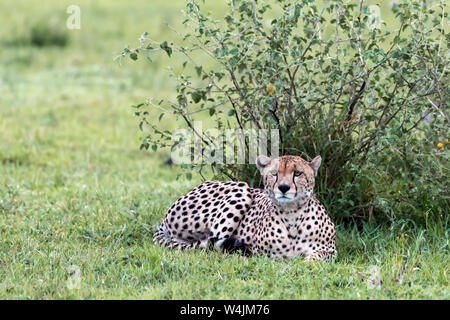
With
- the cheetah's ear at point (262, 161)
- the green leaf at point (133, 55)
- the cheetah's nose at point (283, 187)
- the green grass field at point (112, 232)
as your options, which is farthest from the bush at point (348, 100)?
the cheetah's nose at point (283, 187)

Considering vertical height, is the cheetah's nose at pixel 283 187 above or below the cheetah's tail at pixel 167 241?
above

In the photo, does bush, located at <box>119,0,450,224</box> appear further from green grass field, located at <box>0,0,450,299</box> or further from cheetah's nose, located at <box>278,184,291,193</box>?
cheetah's nose, located at <box>278,184,291,193</box>

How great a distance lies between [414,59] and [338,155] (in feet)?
2.85

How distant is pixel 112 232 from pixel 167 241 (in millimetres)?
495

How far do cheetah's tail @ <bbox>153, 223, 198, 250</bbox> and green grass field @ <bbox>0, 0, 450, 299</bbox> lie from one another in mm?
98

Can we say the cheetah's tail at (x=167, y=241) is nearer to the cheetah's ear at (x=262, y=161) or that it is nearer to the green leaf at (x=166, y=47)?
the cheetah's ear at (x=262, y=161)

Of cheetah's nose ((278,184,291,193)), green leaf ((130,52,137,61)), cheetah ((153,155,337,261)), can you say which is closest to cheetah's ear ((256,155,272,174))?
cheetah ((153,155,337,261))

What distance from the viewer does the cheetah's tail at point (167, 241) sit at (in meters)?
5.37

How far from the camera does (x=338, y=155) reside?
5.75m

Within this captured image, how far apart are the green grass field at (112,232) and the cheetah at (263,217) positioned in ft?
0.63

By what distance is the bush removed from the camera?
212 inches

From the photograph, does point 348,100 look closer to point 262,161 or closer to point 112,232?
point 262,161

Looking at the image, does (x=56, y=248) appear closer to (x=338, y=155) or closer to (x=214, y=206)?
(x=214, y=206)

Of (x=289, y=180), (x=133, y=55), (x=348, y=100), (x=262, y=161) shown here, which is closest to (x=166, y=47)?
(x=133, y=55)
